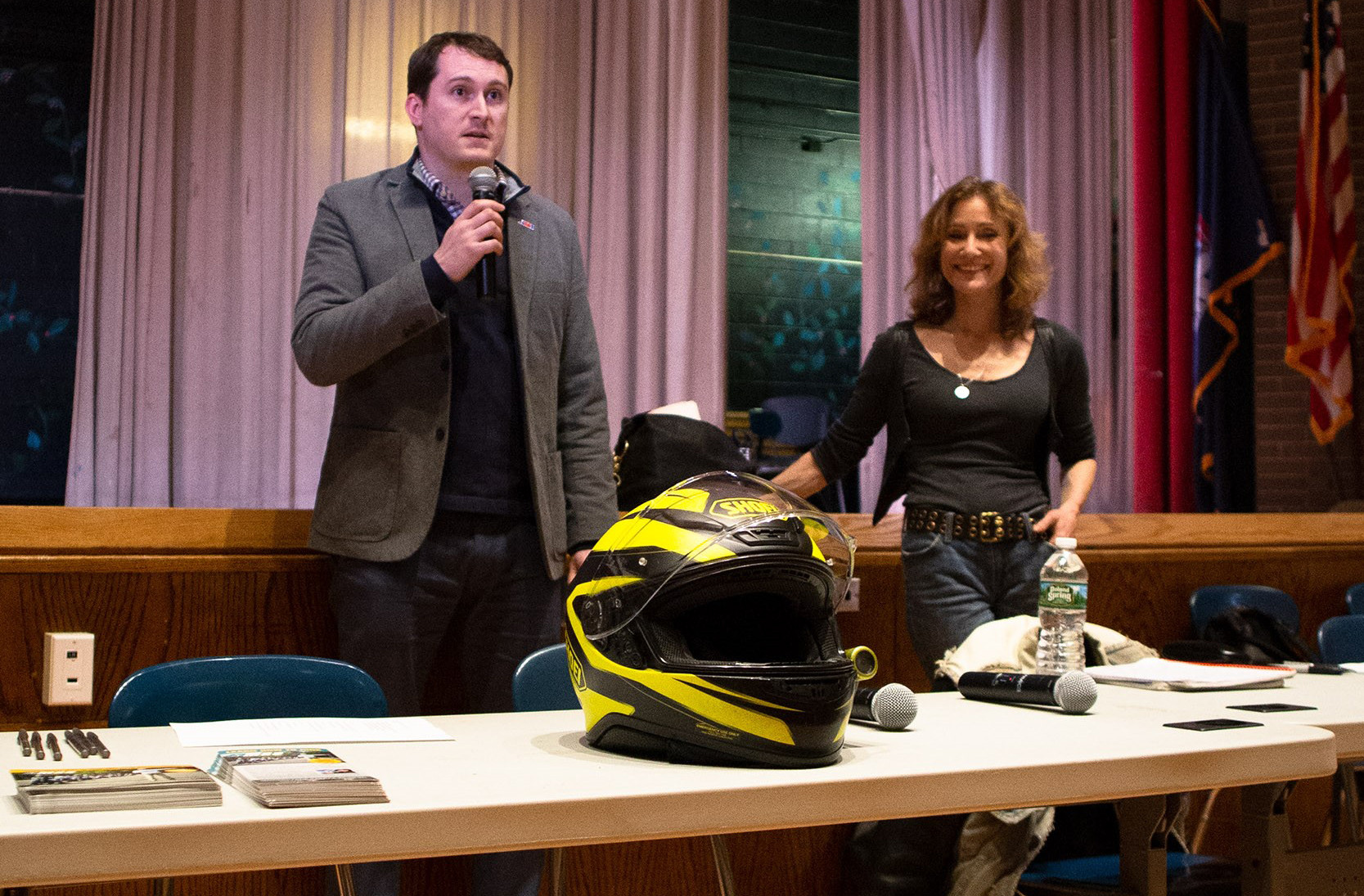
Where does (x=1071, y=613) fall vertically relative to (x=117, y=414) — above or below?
below

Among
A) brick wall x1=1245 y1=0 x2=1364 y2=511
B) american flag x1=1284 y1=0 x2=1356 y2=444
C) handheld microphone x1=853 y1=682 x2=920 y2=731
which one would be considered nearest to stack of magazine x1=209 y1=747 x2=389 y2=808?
handheld microphone x1=853 y1=682 x2=920 y2=731

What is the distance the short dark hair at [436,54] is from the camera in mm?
2514

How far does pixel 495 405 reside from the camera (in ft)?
7.88

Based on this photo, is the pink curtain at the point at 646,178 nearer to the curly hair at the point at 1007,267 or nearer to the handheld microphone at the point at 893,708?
the curly hair at the point at 1007,267

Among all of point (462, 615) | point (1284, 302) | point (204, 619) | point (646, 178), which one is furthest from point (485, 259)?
point (1284, 302)

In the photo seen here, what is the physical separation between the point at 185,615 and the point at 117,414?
32.6 inches

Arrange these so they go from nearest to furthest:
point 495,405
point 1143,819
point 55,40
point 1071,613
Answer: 1. point 1143,819
2. point 1071,613
3. point 495,405
4. point 55,40

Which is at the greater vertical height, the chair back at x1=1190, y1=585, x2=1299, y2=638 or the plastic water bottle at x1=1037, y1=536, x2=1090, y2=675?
the plastic water bottle at x1=1037, y1=536, x2=1090, y2=675

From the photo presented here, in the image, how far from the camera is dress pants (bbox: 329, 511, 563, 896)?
224 cm

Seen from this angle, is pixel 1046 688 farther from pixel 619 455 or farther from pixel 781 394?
pixel 781 394

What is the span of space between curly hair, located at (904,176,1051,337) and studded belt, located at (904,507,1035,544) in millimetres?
427

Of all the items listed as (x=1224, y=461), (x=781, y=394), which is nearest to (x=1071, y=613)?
(x=1224, y=461)

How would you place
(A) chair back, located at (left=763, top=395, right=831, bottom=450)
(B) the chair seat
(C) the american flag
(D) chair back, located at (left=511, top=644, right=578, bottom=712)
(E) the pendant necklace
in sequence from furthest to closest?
(A) chair back, located at (left=763, top=395, right=831, bottom=450) → (C) the american flag → (E) the pendant necklace → (B) the chair seat → (D) chair back, located at (left=511, top=644, right=578, bottom=712)

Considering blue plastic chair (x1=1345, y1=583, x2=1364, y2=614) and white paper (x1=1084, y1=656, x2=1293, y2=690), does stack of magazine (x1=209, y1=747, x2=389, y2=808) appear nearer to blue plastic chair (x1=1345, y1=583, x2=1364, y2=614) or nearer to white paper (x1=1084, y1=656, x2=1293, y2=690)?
white paper (x1=1084, y1=656, x2=1293, y2=690)
